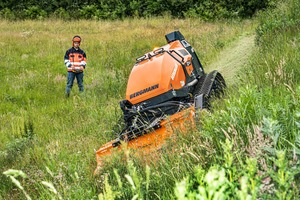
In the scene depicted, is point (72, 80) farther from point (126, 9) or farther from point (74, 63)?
point (126, 9)

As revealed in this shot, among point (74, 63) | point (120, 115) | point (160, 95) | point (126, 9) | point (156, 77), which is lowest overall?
point (126, 9)

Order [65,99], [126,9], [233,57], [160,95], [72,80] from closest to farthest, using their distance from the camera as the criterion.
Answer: [160,95] < [65,99] < [233,57] < [72,80] < [126,9]

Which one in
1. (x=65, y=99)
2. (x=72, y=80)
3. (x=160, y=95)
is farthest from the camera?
(x=72, y=80)

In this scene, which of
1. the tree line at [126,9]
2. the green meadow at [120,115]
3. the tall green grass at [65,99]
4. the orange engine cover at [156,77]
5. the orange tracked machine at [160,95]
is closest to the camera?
the green meadow at [120,115]

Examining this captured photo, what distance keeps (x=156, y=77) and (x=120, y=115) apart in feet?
5.59

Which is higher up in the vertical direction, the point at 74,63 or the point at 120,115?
the point at 120,115

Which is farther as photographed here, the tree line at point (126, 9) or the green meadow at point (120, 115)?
the tree line at point (126, 9)

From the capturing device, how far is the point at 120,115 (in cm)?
775

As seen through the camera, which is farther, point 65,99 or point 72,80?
point 72,80

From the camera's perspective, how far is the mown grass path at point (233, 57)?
30.7ft

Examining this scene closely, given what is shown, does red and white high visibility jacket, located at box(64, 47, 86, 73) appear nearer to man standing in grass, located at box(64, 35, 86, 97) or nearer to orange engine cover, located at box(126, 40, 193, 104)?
man standing in grass, located at box(64, 35, 86, 97)

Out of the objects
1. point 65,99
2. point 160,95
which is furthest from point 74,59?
point 160,95

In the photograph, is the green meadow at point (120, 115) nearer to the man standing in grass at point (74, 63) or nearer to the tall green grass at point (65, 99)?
→ the tall green grass at point (65, 99)

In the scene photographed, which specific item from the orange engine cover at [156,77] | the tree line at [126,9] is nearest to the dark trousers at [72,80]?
the orange engine cover at [156,77]
